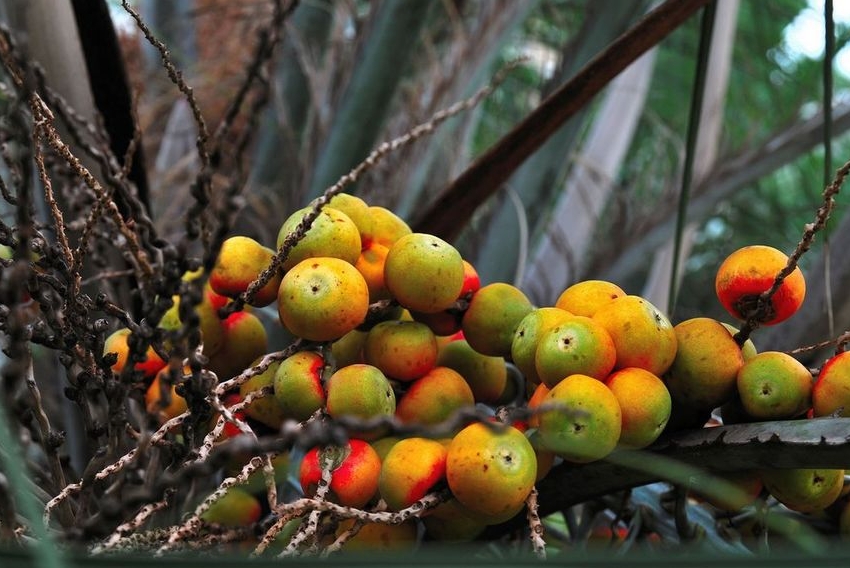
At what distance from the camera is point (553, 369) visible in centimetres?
46

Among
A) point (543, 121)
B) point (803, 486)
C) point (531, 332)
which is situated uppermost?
point (543, 121)

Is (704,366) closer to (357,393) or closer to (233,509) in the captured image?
(357,393)

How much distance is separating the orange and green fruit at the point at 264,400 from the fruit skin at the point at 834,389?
1.00ft

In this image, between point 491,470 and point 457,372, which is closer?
point 491,470

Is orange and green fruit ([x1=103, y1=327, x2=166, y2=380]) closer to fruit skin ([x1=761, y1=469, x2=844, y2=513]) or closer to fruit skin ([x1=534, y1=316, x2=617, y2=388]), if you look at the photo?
fruit skin ([x1=534, y1=316, x2=617, y2=388])

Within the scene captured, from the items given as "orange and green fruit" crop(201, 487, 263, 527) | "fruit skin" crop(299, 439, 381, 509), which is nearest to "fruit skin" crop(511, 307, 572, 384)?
"fruit skin" crop(299, 439, 381, 509)

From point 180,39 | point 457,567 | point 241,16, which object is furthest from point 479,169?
point 180,39

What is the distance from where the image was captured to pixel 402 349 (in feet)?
1.65

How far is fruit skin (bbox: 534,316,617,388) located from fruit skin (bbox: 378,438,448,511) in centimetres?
7

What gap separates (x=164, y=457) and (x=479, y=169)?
0.32m

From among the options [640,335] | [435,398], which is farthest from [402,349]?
[640,335]

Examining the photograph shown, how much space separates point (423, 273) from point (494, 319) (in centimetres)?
6

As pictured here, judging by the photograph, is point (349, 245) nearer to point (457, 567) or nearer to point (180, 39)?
point (457, 567)

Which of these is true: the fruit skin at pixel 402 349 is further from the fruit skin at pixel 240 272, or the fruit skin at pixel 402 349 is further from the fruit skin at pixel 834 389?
the fruit skin at pixel 834 389
